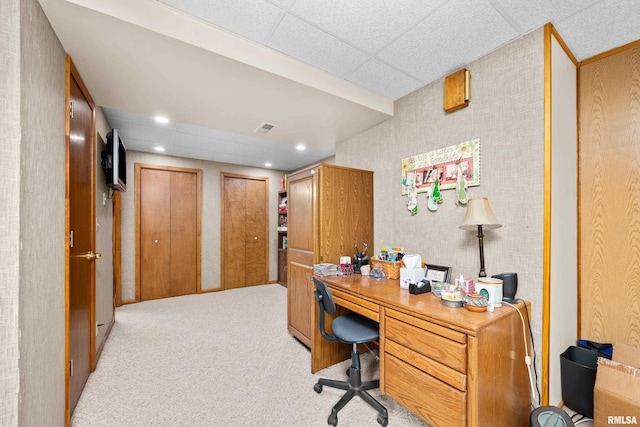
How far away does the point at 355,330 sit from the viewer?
187 centimetres

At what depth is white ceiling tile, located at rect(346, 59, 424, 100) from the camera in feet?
6.86

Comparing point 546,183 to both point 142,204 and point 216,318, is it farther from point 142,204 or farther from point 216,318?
point 142,204

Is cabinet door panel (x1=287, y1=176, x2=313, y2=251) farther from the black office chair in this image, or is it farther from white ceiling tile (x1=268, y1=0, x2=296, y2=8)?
white ceiling tile (x1=268, y1=0, x2=296, y2=8)

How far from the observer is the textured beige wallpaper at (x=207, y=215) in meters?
4.13

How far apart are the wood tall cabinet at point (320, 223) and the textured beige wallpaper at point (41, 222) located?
5.53 ft

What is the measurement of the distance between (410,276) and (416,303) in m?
0.42

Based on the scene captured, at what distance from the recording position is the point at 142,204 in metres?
4.28

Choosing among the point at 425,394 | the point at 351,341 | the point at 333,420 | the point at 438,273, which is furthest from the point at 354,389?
the point at 438,273

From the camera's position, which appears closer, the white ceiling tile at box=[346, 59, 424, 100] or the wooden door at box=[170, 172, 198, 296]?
the white ceiling tile at box=[346, 59, 424, 100]

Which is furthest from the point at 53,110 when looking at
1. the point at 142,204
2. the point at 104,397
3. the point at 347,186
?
the point at 142,204

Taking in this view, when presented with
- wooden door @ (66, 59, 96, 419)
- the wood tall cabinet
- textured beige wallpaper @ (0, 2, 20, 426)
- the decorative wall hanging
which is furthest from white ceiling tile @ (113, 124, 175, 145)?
the decorative wall hanging

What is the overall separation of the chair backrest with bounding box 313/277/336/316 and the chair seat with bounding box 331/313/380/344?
0.17 metres

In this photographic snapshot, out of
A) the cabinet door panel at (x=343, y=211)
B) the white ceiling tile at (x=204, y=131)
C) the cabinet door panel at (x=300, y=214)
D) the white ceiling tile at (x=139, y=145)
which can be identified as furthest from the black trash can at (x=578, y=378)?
the white ceiling tile at (x=139, y=145)

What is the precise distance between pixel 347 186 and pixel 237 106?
1.29m
